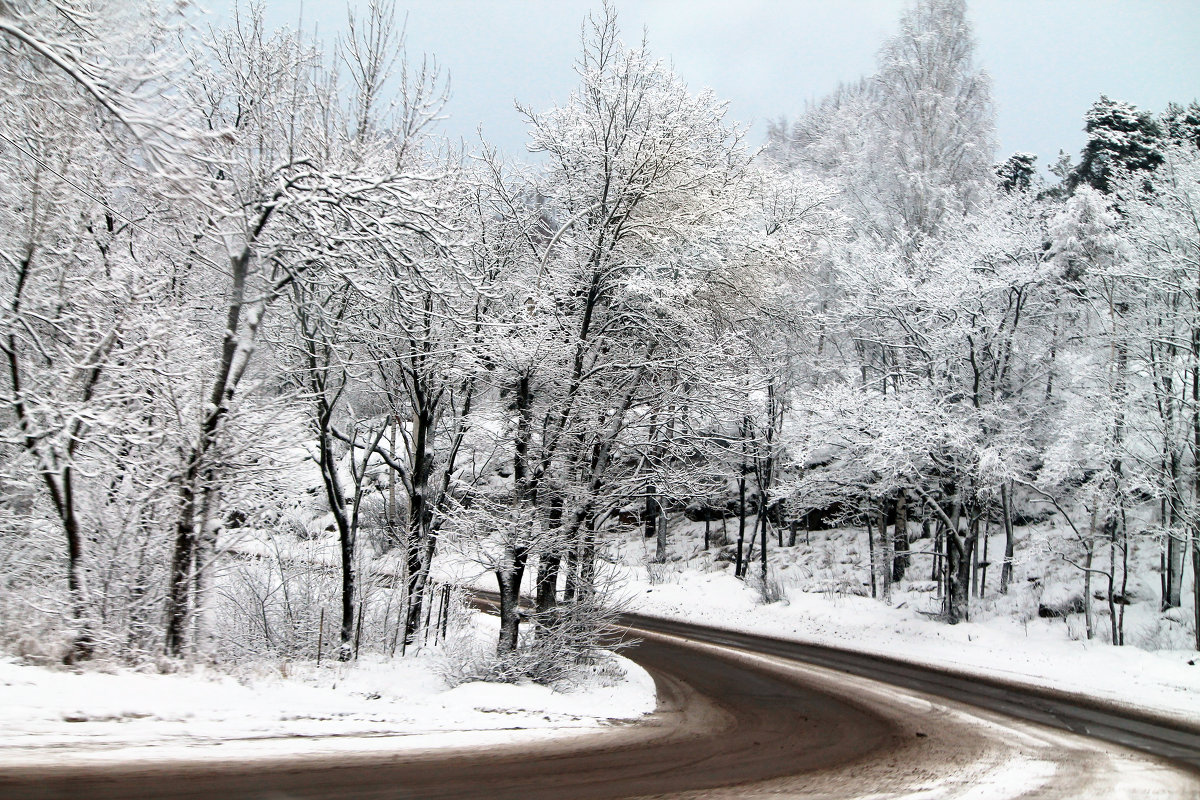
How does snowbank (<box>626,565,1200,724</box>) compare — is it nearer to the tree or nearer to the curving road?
the curving road

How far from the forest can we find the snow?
1.09 m

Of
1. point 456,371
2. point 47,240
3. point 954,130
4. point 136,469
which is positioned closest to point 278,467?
point 136,469

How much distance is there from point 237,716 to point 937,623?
1754 cm

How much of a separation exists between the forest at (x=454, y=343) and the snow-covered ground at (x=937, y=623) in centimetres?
102

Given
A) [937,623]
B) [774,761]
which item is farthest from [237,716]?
[937,623]

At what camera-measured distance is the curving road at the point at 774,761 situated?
15.8 ft

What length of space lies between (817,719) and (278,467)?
787 cm

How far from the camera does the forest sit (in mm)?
8383

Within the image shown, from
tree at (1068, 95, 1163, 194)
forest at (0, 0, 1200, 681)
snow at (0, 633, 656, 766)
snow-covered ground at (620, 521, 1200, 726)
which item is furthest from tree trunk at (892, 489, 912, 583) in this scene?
tree at (1068, 95, 1163, 194)

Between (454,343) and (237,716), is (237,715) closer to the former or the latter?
(237,716)

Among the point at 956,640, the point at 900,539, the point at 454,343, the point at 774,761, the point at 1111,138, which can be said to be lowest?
the point at 956,640

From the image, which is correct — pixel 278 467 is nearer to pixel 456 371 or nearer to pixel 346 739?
pixel 456 371

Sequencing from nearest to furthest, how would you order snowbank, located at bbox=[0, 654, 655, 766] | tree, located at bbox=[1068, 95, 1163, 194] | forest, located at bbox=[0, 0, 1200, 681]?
snowbank, located at bbox=[0, 654, 655, 766], forest, located at bbox=[0, 0, 1200, 681], tree, located at bbox=[1068, 95, 1163, 194]

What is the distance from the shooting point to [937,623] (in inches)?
747
